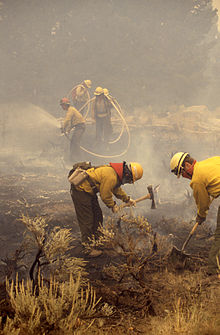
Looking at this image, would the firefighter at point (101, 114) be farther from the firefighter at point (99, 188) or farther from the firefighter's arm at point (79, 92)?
the firefighter at point (99, 188)

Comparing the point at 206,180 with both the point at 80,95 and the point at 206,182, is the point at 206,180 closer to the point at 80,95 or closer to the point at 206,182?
the point at 206,182

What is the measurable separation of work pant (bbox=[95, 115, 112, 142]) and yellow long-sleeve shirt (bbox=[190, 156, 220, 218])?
9.45 m

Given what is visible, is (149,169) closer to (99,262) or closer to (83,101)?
(83,101)

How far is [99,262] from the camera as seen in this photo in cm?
416

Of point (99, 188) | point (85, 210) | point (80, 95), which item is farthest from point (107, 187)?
point (80, 95)

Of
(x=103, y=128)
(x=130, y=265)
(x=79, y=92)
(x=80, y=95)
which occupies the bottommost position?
(x=130, y=265)

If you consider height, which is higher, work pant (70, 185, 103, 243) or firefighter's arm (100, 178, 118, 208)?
firefighter's arm (100, 178, 118, 208)

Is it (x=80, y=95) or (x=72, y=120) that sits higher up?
(x=80, y=95)

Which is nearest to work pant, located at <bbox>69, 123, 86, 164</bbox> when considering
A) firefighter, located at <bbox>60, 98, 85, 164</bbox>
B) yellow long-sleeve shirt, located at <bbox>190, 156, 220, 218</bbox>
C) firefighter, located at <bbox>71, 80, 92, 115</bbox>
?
firefighter, located at <bbox>60, 98, 85, 164</bbox>

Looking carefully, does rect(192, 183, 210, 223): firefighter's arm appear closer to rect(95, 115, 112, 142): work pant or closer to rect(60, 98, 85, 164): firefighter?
rect(60, 98, 85, 164): firefighter

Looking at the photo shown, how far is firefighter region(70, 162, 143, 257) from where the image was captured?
4.22m

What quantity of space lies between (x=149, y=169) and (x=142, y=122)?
12.5 ft

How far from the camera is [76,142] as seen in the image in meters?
11.7

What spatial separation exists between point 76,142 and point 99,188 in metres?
7.59
